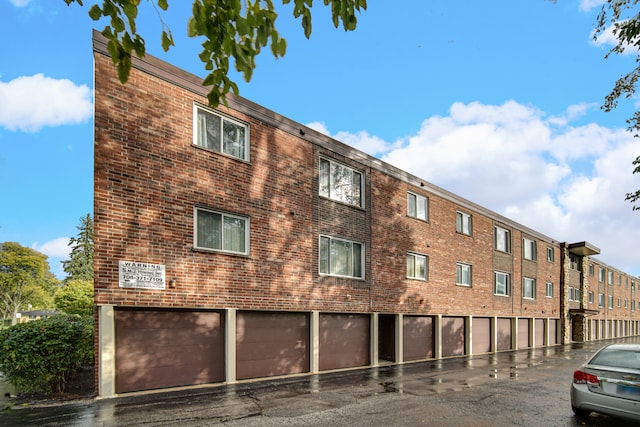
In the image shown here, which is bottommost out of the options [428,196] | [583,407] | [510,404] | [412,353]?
[412,353]

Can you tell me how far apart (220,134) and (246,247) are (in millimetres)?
3269

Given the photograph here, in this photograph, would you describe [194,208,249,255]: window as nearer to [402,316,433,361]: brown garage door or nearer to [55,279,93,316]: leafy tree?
[402,316,433,361]: brown garage door

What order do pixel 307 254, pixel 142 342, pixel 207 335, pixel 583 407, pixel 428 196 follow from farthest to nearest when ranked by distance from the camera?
pixel 428 196
pixel 307 254
pixel 207 335
pixel 142 342
pixel 583 407

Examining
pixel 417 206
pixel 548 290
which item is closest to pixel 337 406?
pixel 417 206

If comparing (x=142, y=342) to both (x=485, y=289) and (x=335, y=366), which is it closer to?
(x=335, y=366)

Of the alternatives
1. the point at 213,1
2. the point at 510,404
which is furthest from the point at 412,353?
the point at 213,1

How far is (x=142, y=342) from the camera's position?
1002 centimetres

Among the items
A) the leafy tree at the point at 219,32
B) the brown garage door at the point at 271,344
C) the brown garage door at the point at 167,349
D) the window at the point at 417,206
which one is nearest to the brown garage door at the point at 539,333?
the window at the point at 417,206

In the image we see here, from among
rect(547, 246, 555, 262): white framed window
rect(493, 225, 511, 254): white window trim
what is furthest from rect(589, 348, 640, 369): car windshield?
rect(547, 246, 555, 262): white framed window

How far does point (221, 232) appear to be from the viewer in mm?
11836

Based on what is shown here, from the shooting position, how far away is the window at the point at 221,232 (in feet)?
37.5

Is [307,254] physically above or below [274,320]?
above

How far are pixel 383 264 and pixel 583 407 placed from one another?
10080mm

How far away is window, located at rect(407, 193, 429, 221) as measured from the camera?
19523 millimetres
